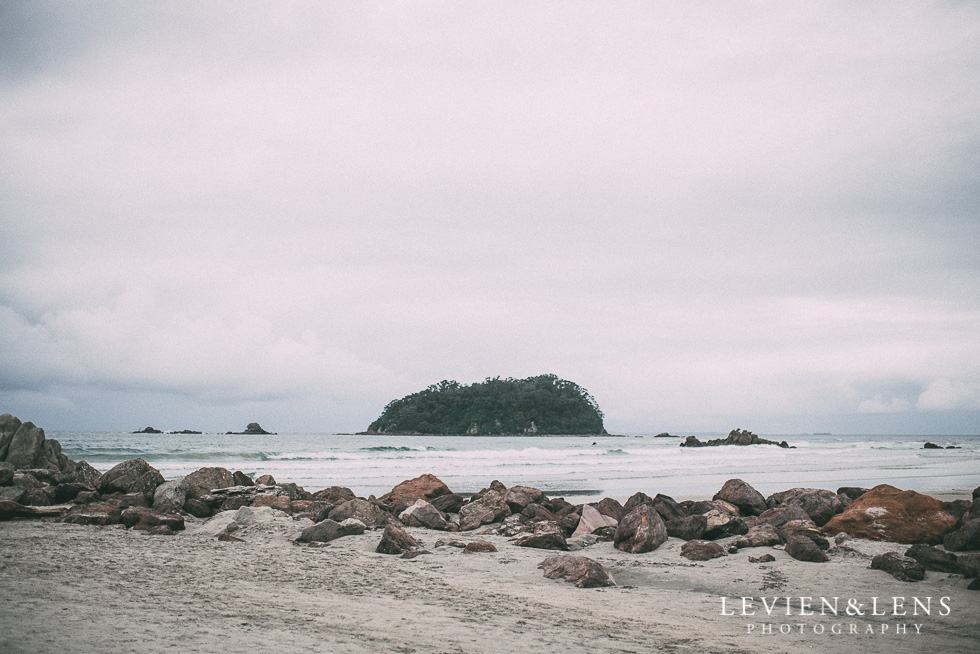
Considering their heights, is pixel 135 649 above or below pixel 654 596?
above

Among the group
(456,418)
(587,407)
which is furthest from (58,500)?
(587,407)

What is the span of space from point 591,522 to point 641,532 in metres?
1.19

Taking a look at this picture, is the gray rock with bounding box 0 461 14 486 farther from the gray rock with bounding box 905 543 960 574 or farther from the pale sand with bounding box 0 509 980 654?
the gray rock with bounding box 905 543 960 574

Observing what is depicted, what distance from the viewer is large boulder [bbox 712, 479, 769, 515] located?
32.5ft

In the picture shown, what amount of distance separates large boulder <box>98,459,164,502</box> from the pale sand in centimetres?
311

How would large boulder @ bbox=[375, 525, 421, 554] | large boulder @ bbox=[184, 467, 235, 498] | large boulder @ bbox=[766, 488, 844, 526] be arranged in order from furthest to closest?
large boulder @ bbox=[184, 467, 235, 498], large boulder @ bbox=[766, 488, 844, 526], large boulder @ bbox=[375, 525, 421, 554]

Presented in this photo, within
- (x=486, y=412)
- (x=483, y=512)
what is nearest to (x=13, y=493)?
(x=483, y=512)

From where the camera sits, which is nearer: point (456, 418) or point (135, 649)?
point (135, 649)

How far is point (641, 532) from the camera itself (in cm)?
766

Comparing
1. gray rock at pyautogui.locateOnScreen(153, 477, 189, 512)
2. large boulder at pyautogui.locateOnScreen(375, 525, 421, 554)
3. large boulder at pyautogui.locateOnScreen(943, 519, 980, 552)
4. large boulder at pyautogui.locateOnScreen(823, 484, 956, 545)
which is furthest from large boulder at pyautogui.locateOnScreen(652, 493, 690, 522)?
gray rock at pyautogui.locateOnScreen(153, 477, 189, 512)

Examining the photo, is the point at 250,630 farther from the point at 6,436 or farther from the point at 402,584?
the point at 6,436

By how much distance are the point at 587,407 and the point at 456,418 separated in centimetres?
2620

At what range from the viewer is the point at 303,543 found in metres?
7.95

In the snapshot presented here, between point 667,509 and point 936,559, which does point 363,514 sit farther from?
point 936,559
